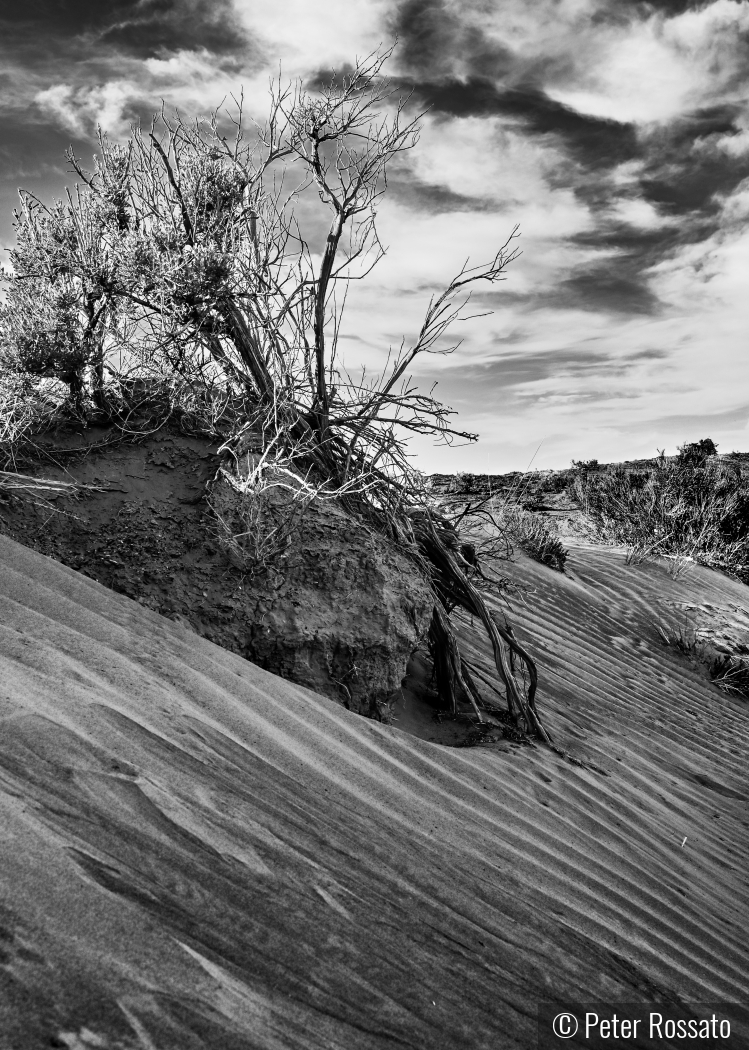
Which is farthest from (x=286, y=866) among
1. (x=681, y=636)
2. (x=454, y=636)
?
(x=681, y=636)

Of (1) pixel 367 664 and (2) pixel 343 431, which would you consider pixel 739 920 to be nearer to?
(1) pixel 367 664

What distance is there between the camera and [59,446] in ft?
14.8

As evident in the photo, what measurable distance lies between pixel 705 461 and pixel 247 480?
1692 cm

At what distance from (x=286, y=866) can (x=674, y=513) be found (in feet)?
39.7

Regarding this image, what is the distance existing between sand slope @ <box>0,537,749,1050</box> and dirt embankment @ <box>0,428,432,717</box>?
272mm

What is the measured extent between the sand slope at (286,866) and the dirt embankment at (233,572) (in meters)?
0.27

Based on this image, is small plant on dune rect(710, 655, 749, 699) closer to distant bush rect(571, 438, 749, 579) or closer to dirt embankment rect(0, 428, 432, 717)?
distant bush rect(571, 438, 749, 579)

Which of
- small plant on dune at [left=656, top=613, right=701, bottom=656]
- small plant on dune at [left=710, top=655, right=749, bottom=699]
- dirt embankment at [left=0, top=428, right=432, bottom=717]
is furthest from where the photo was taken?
small plant on dune at [left=656, top=613, right=701, bottom=656]

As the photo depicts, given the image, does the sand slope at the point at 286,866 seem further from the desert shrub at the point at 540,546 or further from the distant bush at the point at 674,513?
the distant bush at the point at 674,513

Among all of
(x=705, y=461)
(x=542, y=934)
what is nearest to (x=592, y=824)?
(x=542, y=934)

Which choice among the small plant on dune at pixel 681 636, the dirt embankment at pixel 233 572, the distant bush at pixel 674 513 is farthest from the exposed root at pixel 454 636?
the distant bush at pixel 674 513

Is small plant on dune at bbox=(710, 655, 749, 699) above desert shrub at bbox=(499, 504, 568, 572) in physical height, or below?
below

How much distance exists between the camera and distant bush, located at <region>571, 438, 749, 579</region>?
40.4 feet

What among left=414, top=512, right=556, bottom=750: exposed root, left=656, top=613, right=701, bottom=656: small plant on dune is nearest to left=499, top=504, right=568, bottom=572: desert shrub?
left=656, top=613, right=701, bottom=656: small plant on dune
